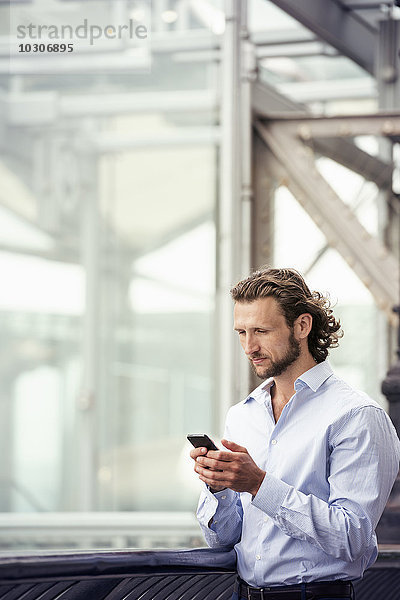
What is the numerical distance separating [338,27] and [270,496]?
222 inches

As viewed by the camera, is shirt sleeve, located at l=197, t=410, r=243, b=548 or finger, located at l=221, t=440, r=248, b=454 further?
shirt sleeve, located at l=197, t=410, r=243, b=548

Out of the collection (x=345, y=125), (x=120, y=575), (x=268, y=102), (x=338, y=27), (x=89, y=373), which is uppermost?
(x=338, y=27)

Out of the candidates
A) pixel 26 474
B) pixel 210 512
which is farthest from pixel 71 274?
pixel 210 512

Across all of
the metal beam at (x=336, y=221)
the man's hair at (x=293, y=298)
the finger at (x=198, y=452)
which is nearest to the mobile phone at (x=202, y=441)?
the finger at (x=198, y=452)

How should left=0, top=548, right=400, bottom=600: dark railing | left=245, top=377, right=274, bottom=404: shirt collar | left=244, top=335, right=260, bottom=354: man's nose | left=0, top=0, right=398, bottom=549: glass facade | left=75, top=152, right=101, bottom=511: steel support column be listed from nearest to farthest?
left=0, top=548, right=400, bottom=600: dark railing → left=244, top=335, right=260, bottom=354: man's nose → left=245, top=377, right=274, bottom=404: shirt collar → left=0, top=0, right=398, bottom=549: glass facade → left=75, top=152, right=101, bottom=511: steel support column

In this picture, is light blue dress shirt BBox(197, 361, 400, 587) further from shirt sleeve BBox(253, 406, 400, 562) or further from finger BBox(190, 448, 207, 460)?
finger BBox(190, 448, 207, 460)

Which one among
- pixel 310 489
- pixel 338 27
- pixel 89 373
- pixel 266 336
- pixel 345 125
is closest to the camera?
pixel 310 489

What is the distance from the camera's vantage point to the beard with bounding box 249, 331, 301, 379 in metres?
2.32

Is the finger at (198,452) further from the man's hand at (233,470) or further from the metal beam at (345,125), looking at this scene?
the metal beam at (345,125)

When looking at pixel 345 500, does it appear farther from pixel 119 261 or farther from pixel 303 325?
pixel 119 261

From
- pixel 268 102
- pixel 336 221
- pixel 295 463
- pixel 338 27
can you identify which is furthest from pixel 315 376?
pixel 338 27

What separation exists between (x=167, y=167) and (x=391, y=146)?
6.04ft

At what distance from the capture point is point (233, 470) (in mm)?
2102

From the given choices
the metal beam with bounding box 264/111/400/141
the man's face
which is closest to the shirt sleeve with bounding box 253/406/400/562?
the man's face
